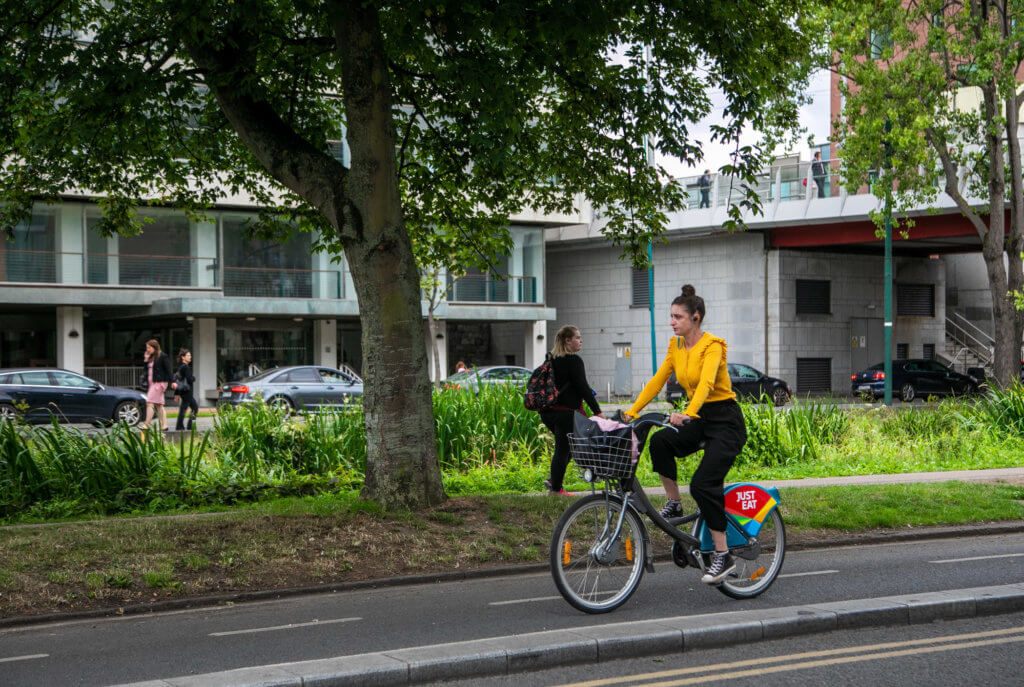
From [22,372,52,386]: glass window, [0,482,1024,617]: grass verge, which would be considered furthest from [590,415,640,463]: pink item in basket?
[22,372,52,386]: glass window

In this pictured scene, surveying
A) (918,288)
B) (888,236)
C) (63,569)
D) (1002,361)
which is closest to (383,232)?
(63,569)

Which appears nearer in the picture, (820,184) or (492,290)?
(820,184)

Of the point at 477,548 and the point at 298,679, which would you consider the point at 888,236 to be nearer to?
the point at 477,548

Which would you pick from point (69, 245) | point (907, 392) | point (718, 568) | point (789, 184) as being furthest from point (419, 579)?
point (907, 392)

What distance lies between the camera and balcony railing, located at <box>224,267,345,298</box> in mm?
37062

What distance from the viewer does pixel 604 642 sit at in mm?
5953

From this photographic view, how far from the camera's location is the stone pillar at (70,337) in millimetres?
35125

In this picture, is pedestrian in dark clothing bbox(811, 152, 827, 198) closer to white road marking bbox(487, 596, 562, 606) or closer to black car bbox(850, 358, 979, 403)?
black car bbox(850, 358, 979, 403)

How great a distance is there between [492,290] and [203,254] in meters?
11.4

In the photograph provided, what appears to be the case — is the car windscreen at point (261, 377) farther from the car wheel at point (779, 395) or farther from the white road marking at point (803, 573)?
the white road marking at point (803, 573)

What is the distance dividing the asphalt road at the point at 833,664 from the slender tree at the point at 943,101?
19.3 m

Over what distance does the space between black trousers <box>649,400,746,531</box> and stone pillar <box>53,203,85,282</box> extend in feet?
102

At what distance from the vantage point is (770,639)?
6.40 meters

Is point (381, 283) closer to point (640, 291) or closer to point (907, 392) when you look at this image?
point (907, 392)
